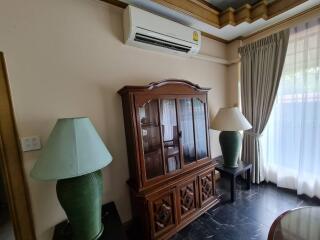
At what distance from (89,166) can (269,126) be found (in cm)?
254

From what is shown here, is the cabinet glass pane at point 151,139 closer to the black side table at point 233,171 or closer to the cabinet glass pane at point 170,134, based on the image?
the cabinet glass pane at point 170,134

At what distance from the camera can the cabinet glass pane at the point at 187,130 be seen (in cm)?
183

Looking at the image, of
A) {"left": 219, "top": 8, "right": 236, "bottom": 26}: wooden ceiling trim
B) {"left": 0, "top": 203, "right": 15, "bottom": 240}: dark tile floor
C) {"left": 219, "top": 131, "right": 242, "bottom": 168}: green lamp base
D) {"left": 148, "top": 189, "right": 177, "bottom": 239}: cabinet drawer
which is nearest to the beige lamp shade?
{"left": 219, "top": 131, "right": 242, "bottom": 168}: green lamp base

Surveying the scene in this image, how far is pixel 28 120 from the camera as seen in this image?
1264 millimetres

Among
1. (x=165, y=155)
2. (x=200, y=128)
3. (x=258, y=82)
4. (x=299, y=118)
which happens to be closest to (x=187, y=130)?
(x=200, y=128)

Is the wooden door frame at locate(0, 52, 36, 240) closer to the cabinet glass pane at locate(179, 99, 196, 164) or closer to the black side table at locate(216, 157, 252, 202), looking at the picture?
the cabinet glass pane at locate(179, 99, 196, 164)

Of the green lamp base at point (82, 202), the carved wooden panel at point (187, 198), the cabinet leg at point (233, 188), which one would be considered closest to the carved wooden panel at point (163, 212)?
the carved wooden panel at point (187, 198)

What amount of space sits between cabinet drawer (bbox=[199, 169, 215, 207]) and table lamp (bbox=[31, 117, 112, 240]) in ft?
4.14

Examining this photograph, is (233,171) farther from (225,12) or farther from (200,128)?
(225,12)

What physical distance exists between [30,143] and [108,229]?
0.92m

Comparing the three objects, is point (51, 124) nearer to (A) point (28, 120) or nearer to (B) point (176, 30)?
(A) point (28, 120)

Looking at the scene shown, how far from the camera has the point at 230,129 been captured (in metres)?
2.04

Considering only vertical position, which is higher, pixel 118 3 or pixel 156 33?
pixel 118 3

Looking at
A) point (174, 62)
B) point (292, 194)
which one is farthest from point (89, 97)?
point (292, 194)
